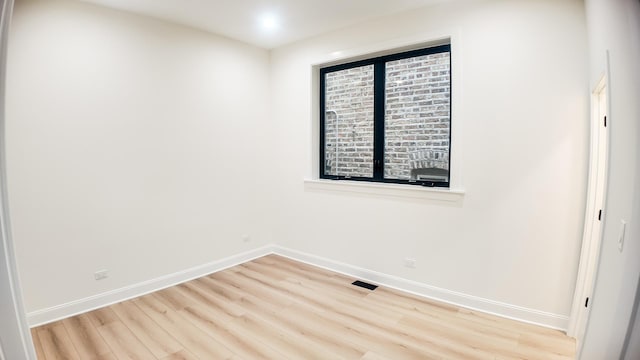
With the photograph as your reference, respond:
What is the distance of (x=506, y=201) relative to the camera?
2787 mm

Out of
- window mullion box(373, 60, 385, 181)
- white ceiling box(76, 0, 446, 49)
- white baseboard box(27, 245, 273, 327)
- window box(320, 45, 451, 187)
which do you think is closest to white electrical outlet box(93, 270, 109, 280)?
white baseboard box(27, 245, 273, 327)

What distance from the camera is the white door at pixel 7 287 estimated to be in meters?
0.73

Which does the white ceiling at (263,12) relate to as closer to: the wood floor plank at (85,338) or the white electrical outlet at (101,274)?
the white electrical outlet at (101,274)

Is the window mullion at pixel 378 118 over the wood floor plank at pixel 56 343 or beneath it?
over

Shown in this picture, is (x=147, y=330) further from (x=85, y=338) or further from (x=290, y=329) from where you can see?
(x=290, y=329)

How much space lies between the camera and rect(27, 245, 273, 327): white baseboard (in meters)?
2.77

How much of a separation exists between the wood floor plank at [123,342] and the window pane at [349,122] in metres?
2.69

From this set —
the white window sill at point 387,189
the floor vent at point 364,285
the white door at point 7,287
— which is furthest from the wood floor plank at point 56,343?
the white window sill at point 387,189

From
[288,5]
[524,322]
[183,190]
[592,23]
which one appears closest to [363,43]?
[288,5]

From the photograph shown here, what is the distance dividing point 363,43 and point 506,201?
7.06ft

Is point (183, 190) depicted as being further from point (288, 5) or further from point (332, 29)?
point (332, 29)

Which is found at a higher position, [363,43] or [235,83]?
[363,43]

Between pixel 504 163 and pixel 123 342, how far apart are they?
11.1 feet

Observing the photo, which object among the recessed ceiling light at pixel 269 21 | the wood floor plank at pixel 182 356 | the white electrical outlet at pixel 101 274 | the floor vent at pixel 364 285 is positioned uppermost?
the recessed ceiling light at pixel 269 21
